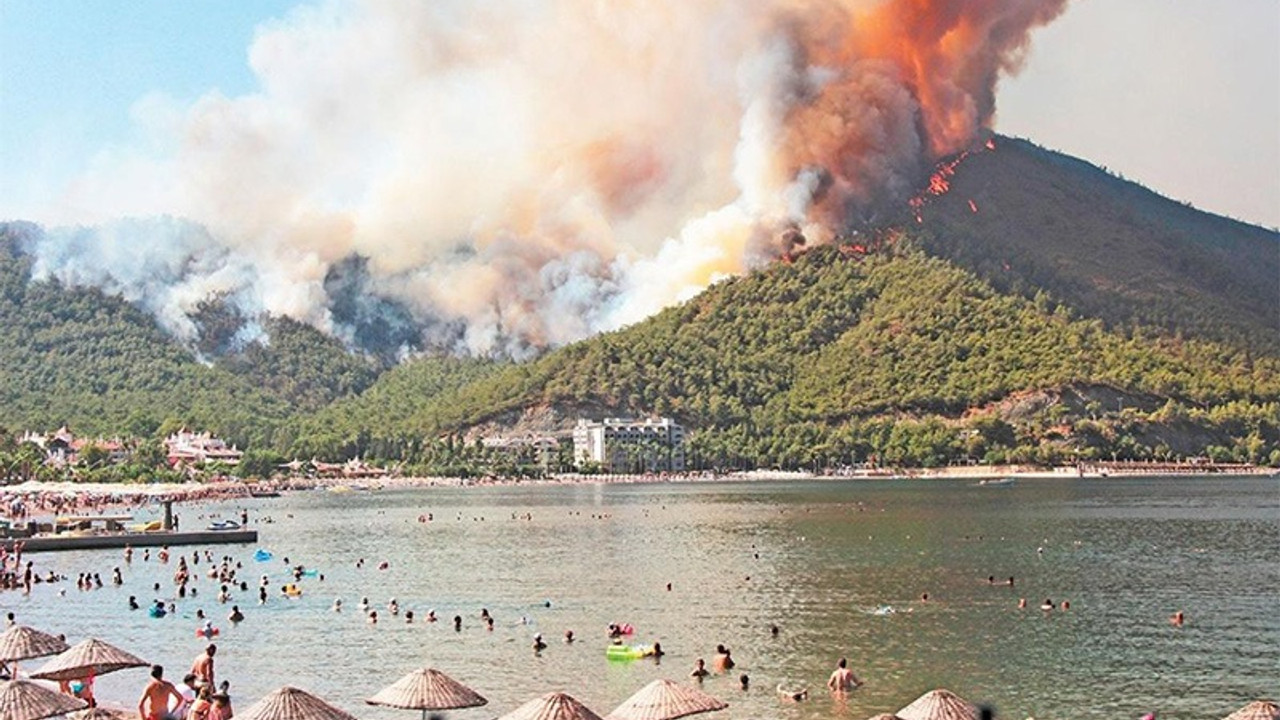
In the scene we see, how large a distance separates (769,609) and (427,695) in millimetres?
30381

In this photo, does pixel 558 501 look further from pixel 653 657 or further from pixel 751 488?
pixel 653 657

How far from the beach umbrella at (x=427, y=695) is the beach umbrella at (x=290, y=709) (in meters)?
2.84

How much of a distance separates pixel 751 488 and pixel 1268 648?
141m

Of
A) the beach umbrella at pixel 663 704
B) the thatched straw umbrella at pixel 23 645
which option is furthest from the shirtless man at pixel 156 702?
the beach umbrella at pixel 663 704

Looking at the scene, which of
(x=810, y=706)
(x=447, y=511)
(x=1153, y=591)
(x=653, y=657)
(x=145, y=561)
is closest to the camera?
(x=810, y=706)

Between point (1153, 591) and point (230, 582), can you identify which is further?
point (230, 582)

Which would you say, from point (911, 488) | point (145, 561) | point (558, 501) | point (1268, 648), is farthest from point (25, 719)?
point (911, 488)

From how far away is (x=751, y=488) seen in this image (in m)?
191

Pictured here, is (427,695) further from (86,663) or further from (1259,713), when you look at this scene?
(1259,713)

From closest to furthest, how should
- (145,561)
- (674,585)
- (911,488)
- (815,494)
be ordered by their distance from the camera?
1. (674,585)
2. (145,561)
3. (815,494)
4. (911,488)

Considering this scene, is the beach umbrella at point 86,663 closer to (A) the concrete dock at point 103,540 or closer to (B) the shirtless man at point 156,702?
(B) the shirtless man at point 156,702

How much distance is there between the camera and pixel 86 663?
35.9m

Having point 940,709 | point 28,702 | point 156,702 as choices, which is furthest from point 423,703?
point 940,709

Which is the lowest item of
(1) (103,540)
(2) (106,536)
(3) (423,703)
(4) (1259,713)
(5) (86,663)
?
(3) (423,703)
